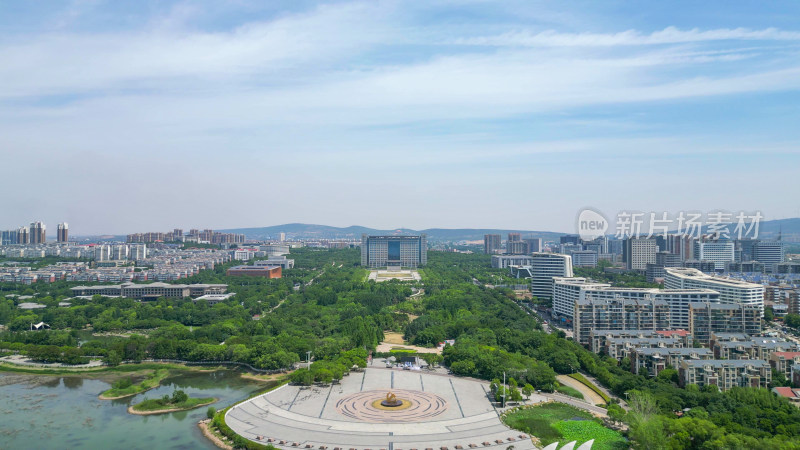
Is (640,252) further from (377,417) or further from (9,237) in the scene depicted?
(9,237)

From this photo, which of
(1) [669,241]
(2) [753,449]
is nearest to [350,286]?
(2) [753,449]

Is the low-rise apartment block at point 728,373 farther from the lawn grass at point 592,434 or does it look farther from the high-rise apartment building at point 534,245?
the high-rise apartment building at point 534,245

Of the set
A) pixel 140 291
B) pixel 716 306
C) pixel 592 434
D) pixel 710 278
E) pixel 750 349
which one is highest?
pixel 710 278

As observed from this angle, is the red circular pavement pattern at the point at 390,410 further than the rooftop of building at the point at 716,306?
No

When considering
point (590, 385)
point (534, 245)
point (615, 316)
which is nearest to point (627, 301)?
point (615, 316)

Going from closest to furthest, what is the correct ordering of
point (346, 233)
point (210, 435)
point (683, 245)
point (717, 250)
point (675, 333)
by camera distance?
point (210, 435) < point (675, 333) < point (717, 250) < point (683, 245) < point (346, 233)

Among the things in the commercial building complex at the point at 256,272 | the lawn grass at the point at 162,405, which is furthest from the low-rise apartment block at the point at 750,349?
the commercial building complex at the point at 256,272
